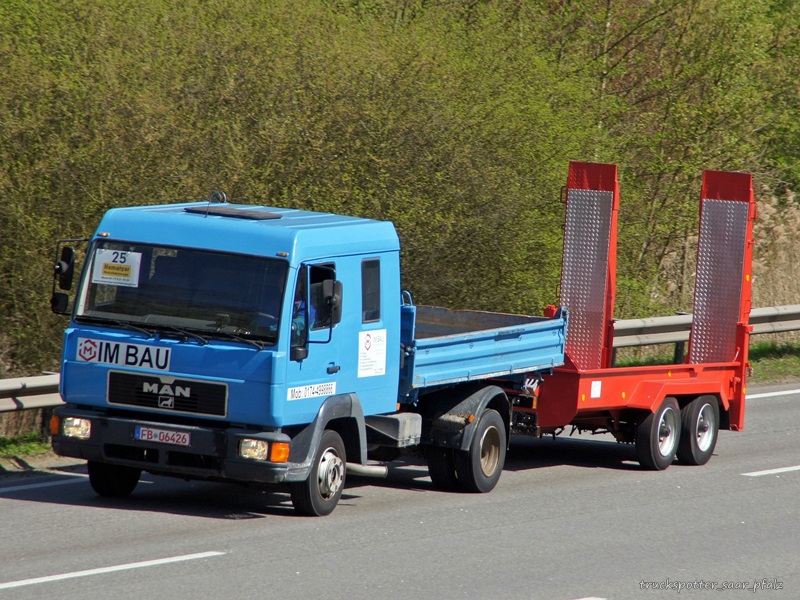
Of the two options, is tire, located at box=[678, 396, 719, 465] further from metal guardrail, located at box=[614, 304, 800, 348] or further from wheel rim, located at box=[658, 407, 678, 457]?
metal guardrail, located at box=[614, 304, 800, 348]

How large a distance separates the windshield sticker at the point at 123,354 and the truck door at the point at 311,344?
0.92m

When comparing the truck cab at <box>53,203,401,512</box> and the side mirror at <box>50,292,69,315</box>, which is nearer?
the truck cab at <box>53,203,401,512</box>

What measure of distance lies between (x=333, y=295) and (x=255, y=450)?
1.24 meters

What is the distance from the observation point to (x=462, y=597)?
7281 millimetres

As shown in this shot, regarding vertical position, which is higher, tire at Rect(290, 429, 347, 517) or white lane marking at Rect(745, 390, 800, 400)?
white lane marking at Rect(745, 390, 800, 400)

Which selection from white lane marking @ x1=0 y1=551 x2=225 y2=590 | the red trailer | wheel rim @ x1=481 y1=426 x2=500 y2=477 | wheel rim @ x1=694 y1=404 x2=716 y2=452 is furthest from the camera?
wheel rim @ x1=694 y1=404 x2=716 y2=452

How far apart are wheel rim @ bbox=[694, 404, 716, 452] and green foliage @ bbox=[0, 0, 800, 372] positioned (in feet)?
15.0

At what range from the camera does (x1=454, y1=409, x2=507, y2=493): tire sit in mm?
10484

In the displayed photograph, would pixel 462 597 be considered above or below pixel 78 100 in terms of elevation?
below

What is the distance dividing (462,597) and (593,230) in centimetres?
641

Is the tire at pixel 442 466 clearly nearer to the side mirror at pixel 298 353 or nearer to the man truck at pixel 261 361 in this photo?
the man truck at pixel 261 361

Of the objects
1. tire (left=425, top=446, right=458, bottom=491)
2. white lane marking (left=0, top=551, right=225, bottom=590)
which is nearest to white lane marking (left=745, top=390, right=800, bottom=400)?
tire (left=425, top=446, right=458, bottom=491)

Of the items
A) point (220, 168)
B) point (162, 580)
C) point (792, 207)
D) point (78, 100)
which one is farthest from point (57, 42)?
point (792, 207)

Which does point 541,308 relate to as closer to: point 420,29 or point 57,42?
point 420,29
